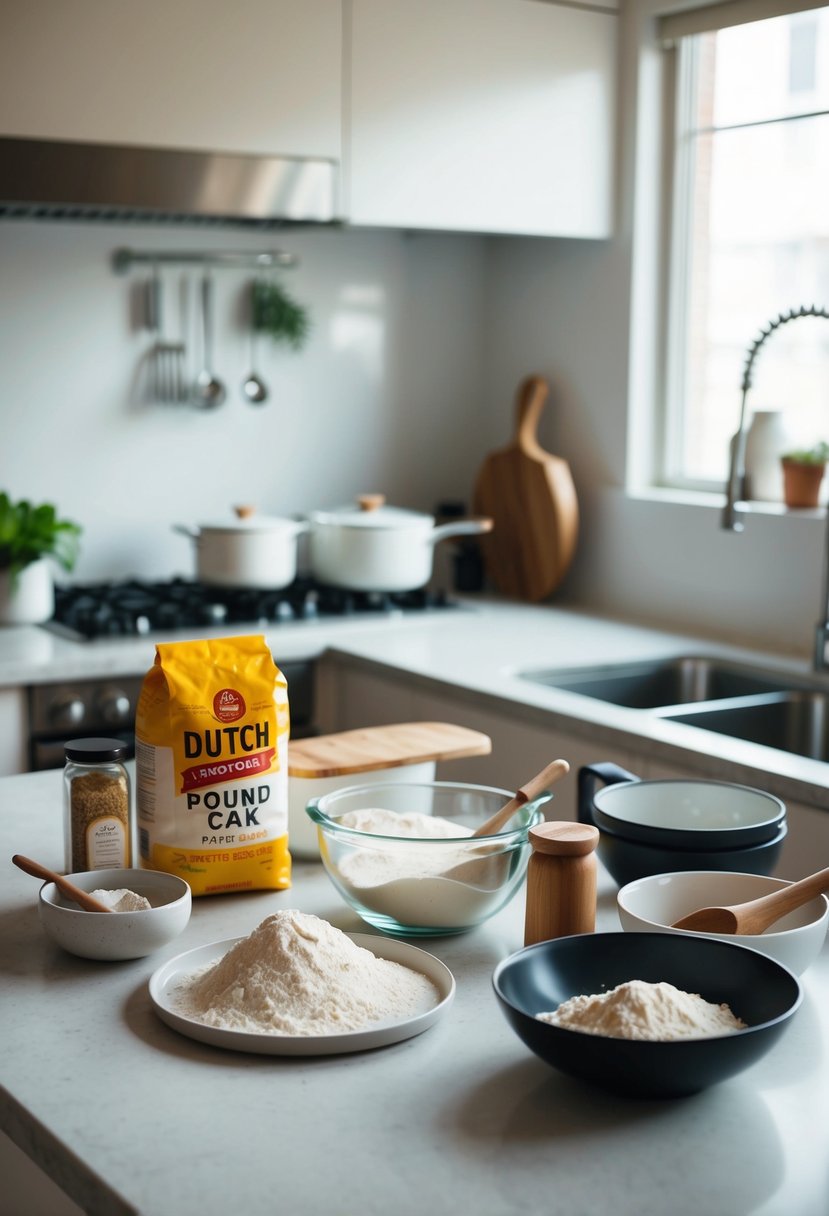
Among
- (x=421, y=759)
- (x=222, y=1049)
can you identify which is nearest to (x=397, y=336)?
(x=421, y=759)

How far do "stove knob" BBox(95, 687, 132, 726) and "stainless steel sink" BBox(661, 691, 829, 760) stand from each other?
0.97 meters

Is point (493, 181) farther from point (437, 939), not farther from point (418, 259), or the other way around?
point (437, 939)

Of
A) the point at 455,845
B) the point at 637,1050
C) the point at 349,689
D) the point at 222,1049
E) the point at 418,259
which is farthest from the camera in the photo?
the point at 418,259

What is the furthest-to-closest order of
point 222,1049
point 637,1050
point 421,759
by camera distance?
1. point 421,759
2. point 222,1049
3. point 637,1050

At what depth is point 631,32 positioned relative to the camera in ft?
9.52

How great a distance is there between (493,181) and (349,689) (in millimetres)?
1095

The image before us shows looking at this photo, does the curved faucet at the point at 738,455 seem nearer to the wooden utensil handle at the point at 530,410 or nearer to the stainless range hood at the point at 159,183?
the wooden utensil handle at the point at 530,410

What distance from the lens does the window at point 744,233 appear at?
2656mm

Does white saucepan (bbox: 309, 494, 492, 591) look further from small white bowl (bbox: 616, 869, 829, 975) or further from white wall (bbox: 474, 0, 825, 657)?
small white bowl (bbox: 616, 869, 829, 975)

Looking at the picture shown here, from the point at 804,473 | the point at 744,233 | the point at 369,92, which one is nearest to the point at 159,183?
the point at 369,92

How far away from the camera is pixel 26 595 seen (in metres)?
2.69

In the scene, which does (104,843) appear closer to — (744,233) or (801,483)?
(801,483)

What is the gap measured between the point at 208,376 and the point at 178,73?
0.78 metres

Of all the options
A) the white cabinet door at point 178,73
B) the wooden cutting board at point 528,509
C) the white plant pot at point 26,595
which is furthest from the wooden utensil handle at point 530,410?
the white plant pot at point 26,595
